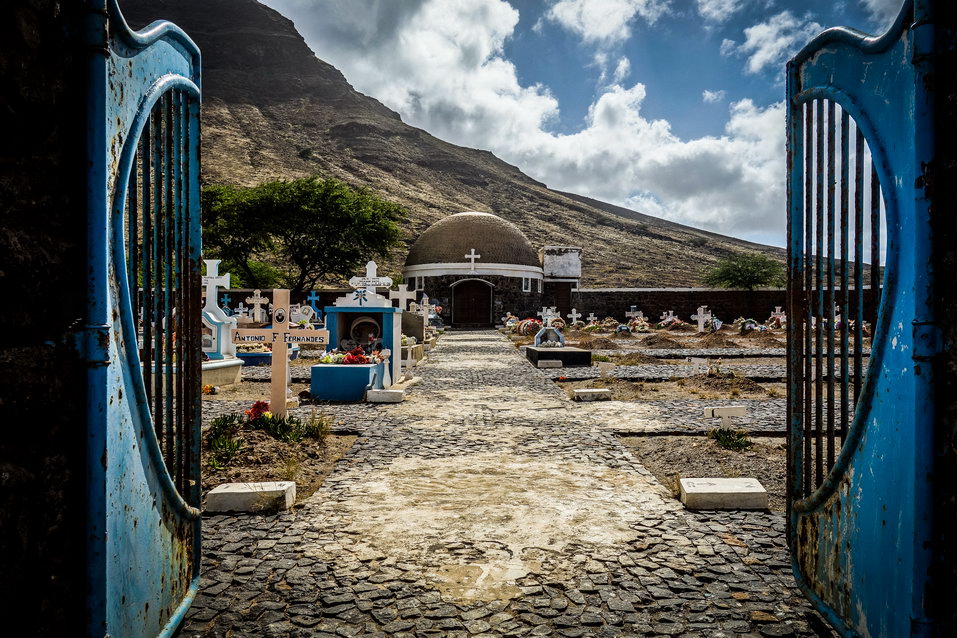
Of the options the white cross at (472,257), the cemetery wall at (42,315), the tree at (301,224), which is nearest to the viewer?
the cemetery wall at (42,315)

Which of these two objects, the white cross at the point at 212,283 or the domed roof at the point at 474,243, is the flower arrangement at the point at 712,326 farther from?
the white cross at the point at 212,283

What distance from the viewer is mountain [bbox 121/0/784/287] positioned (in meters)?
72.1

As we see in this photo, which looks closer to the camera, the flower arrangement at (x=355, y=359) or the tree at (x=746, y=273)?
the flower arrangement at (x=355, y=359)

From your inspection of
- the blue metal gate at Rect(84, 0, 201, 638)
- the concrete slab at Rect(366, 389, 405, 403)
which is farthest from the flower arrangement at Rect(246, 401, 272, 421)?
the blue metal gate at Rect(84, 0, 201, 638)

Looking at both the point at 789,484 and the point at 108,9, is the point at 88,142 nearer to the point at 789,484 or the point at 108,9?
the point at 108,9

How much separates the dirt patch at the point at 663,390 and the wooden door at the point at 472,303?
23628 millimetres

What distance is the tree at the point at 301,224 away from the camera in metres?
30.5

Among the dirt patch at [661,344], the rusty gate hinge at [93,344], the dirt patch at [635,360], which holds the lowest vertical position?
the dirt patch at [635,360]

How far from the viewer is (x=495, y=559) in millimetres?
3031

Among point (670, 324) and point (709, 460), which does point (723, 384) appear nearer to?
point (709, 460)

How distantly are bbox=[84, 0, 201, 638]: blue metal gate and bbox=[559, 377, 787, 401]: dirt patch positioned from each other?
655cm

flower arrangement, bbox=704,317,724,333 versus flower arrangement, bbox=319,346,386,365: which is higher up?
flower arrangement, bbox=704,317,724,333

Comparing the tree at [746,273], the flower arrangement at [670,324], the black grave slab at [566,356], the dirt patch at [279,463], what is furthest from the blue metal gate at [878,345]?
the tree at [746,273]

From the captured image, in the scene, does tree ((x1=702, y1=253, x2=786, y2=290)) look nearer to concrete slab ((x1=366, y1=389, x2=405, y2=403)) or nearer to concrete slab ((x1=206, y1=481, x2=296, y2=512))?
concrete slab ((x1=366, y1=389, x2=405, y2=403))
